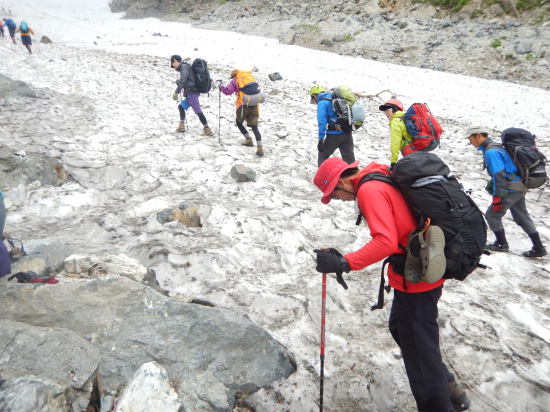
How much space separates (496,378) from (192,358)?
287cm

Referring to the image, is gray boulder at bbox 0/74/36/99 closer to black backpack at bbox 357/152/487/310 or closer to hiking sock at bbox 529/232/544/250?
black backpack at bbox 357/152/487/310

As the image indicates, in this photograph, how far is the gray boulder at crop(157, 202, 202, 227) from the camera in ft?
17.6

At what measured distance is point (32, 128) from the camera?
26.1 ft

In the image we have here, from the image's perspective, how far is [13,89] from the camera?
376 inches

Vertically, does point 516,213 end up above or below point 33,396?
above

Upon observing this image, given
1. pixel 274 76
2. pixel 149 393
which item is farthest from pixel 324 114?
pixel 274 76

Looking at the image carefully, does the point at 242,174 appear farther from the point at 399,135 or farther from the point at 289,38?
the point at 289,38

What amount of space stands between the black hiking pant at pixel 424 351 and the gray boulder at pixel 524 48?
20.9 meters

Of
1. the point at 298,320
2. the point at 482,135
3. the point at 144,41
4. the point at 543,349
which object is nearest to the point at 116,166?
the point at 298,320

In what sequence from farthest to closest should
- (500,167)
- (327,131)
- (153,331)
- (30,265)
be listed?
(327,131)
(500,167)
(30,265)
(153,331)

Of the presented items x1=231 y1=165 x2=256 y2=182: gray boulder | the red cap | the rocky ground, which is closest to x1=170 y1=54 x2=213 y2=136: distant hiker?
x1=231 y1=165 x2=256 y2=182: gray boulder

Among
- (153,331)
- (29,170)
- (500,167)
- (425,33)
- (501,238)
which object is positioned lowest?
(29,170)

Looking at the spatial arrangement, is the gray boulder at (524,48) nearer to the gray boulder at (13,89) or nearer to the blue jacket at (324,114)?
the blue jacket at (324,114)

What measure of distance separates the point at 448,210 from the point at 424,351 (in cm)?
109
